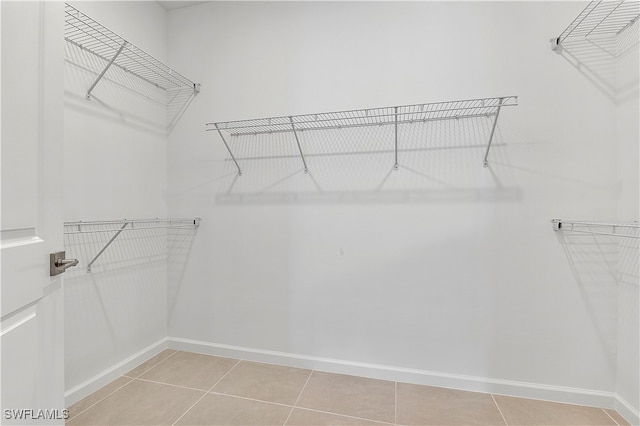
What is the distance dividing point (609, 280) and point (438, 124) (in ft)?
3.95

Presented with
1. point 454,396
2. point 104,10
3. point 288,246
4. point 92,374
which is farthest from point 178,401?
point 104,10

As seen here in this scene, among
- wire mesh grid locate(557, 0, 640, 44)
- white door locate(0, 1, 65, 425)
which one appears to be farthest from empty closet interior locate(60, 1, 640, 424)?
white door locate(0, 1, 65, 425)

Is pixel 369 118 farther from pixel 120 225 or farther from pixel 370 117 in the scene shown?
pixel 120 225

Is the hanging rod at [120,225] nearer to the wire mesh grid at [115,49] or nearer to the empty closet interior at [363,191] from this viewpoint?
the empty closet interior at [363,191]

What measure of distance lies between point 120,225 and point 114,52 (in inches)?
41.8

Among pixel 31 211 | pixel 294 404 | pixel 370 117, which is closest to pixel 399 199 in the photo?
pixel 370 117

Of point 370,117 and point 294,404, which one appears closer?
point 294,404

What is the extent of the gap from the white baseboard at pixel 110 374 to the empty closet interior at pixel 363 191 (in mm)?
11

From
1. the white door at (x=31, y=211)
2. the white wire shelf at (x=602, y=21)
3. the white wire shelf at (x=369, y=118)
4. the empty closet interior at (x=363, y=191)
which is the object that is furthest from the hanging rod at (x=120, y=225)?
the white wire shelf at (x=602, y=21)

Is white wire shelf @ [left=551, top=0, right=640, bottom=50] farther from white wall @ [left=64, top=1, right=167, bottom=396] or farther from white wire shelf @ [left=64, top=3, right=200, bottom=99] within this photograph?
white wall @ [left=64, top=1, right=167, bottom=396]

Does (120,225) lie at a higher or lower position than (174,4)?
lower

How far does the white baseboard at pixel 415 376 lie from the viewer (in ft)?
5.00

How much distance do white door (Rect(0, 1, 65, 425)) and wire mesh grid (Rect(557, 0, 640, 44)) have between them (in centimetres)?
217

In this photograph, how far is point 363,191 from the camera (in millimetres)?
1813
